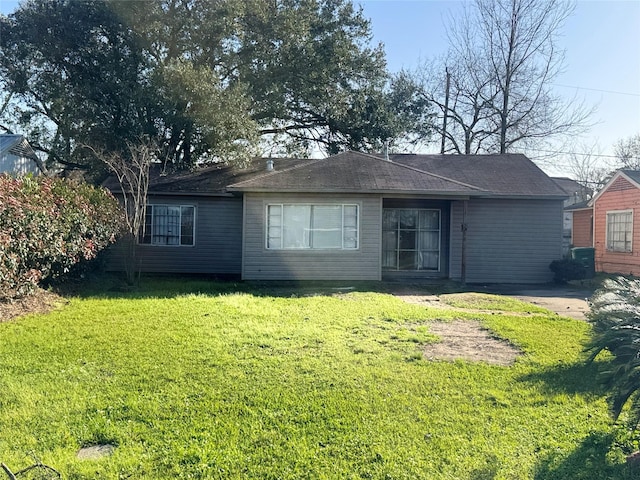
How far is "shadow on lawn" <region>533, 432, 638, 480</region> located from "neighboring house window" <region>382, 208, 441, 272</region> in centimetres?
1068

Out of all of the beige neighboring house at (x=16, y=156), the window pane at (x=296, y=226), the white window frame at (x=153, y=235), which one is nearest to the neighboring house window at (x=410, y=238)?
the window pane at (x=296, y=226)

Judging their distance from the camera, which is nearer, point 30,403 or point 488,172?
point 30,403

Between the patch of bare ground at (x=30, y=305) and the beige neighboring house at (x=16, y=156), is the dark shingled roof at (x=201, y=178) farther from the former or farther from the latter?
the patch of bare ground at (x=30, y=305)

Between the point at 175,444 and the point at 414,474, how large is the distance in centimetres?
170

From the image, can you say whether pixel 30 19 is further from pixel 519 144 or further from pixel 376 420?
pixel 519 144

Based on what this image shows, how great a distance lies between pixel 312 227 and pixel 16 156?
13787mm

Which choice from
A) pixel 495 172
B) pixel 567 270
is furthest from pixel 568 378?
pixel 495 172

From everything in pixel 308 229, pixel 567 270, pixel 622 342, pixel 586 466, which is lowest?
pixel 586 466

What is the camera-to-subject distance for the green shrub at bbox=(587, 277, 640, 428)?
3.25 m

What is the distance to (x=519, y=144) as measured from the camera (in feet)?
86.1

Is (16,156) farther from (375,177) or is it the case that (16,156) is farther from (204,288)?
(375,177)

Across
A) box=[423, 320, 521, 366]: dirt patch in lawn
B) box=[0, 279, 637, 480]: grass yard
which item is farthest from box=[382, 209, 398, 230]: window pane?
box=[0, 279, 637, 480]: grass yard

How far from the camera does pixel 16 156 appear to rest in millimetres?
18547

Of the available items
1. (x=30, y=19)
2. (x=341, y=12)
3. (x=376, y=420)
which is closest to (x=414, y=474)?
(x=376, y=420)
